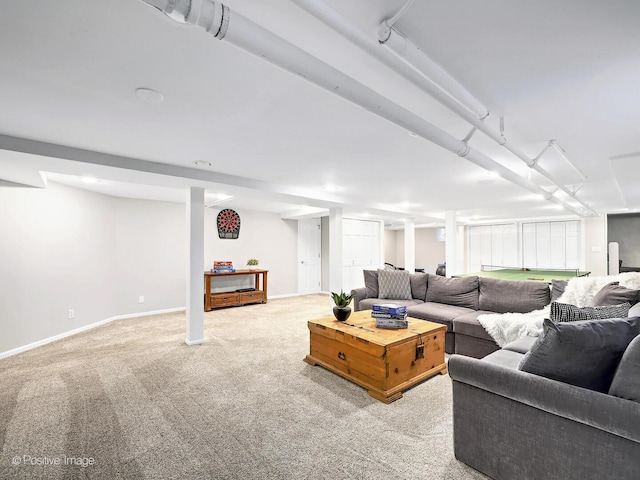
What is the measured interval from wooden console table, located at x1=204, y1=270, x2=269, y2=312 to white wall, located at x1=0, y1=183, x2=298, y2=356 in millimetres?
515

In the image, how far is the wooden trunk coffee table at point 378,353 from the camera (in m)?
2.59

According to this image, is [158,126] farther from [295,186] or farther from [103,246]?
Result: [103,246]

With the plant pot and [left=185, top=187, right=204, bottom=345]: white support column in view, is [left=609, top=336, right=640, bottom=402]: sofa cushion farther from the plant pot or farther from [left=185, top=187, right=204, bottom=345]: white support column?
[left=185, top=187, right=204, bottom=345]: white support column

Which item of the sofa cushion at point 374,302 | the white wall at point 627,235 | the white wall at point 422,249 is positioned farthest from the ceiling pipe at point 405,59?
the white wall at point 627,235

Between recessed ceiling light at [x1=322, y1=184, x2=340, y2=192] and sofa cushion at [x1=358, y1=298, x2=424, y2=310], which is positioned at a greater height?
recessed ceiling light at [x1=322, y1=184, x2=340, y2=192]

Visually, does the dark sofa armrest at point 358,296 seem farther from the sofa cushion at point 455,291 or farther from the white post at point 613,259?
the white post at point 613,259

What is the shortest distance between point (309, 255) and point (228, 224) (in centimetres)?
246

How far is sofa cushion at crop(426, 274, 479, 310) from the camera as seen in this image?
4090mm

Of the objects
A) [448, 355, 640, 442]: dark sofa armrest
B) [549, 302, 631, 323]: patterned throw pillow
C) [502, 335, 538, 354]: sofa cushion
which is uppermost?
[549, 302, 631, 323]: patterned throw pillow

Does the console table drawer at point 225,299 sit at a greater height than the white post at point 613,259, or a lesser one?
lesser

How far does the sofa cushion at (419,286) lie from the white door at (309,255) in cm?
396

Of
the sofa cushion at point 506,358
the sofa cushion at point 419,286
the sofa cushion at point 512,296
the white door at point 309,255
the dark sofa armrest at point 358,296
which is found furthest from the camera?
the white door at point 309,255

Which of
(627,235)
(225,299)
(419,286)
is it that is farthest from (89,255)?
(627,235)

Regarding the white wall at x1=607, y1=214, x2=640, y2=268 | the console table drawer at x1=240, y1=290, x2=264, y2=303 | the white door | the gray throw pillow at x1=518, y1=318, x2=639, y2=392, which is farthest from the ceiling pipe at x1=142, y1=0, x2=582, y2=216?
the white wall at x1=607, y1=214, x2=640, y2=268
